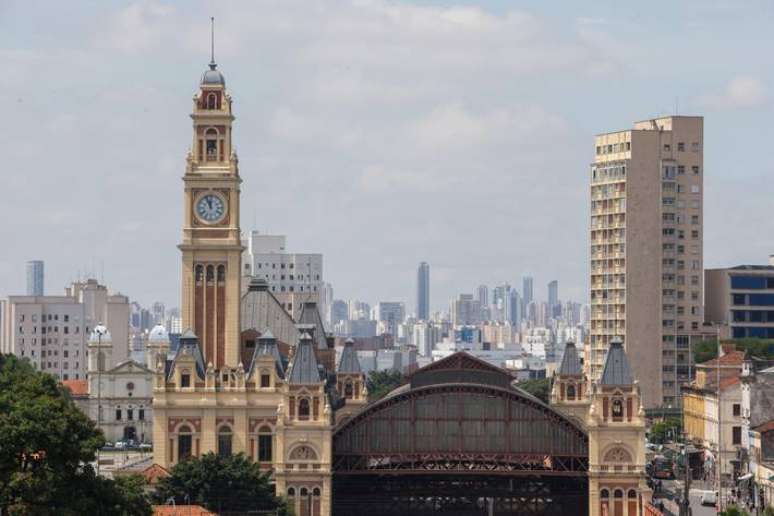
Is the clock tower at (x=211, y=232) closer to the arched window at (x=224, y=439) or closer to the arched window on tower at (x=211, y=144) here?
the arched window on tower at (x=211, y=144)

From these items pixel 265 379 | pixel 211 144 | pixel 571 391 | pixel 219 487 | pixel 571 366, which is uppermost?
pixel 211 144

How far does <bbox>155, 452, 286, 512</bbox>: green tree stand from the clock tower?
1881cm

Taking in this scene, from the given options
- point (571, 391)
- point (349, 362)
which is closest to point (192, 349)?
point (349, 362)

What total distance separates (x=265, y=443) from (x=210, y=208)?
16.6m

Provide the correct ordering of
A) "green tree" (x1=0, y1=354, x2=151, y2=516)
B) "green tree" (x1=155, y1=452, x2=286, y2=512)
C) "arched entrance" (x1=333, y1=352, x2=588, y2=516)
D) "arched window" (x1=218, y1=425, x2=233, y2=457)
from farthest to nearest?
1. "arched window" (x1=218, y1=425, x2=233, y2=457)
2. "arched entrance" (x1=333, y1=352, x2=588, y2=516)
3. "green tree" (x1=155, y1=452, x2=286, y2=512)
4. "green tree" (x1=0, y1=354, x2=151, y2=516)

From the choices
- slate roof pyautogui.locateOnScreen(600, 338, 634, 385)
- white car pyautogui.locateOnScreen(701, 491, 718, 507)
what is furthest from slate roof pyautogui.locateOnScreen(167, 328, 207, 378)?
white car pyautogui.locateOnScreen(701, 491, 718, 507)

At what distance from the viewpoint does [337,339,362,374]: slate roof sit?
191 metres

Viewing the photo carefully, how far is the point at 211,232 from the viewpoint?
586 ft

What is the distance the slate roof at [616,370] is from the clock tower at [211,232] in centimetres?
2629

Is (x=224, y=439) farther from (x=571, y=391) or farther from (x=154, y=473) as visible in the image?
(x=571, y=391)

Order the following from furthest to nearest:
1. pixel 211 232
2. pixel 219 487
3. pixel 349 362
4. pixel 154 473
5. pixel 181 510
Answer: pixel 349 362
pixel 211 232
pixel 154 473
pixel 219 487
pixel 181 510

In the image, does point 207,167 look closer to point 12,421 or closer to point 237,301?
point 237,301

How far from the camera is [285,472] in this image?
161875 mm

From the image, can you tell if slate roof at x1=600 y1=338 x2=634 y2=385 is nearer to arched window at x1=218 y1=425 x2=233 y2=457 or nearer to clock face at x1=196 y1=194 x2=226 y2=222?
arched window at x1=218 y1=425 x2=233 y2=457
